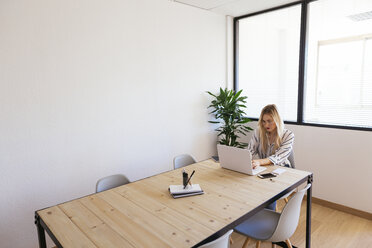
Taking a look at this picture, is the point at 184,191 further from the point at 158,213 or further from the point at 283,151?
the point at 283,151

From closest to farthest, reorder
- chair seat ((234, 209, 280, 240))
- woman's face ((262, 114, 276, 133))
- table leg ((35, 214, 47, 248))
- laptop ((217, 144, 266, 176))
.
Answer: table leg ((35, 214, 47, 248))
chair seat ((234, 209, 280, 240))
laptop ((217, 144, 266, 176))
woman's face ((262, 114, 276, 133))

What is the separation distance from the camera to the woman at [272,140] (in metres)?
2.59

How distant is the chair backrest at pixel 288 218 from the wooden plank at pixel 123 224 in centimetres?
92

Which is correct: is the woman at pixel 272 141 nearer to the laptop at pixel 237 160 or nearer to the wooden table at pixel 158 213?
the laptop at pixel 237 160

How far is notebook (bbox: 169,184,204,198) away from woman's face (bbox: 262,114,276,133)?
3.80 feet

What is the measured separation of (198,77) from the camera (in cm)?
400

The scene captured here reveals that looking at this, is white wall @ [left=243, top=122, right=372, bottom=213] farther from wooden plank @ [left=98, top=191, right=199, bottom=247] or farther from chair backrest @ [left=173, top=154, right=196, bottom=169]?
wooden plank @ [left=98, top=191, right=199, bottom=247]

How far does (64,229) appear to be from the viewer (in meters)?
1.48

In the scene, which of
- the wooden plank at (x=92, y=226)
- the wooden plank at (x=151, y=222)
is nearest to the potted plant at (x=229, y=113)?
the wooden plank at (x=151, y=222)

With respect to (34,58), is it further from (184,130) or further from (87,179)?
(184,130)

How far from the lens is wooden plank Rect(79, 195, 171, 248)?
1.34m

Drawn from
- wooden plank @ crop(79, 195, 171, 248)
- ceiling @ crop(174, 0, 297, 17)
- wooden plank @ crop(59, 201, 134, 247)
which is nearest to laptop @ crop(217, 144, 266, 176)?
wooden plank @ crop(79, 195, 171, 248)

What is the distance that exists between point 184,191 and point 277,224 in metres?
0.69

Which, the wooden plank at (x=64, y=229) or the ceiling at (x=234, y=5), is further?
the ceiling at (x=234, y=5)
